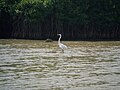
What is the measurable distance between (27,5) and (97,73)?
34.6m

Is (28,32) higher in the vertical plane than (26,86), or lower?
lower

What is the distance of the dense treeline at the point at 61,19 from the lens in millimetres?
48750

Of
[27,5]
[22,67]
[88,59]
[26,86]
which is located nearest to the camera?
[26,86]

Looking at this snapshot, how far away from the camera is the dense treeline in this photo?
48.8 metres

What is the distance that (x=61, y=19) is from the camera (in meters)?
48.8

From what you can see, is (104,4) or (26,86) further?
(104,4)

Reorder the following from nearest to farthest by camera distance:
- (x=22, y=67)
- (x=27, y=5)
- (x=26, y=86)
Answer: (x=26, y=86)
(x=22, y=67)
(x=27, y=5)

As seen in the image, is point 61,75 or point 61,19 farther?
point 61,19

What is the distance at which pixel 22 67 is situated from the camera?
17.7 m

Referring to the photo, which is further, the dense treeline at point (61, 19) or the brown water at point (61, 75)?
the dense treeline at point (61, 19)

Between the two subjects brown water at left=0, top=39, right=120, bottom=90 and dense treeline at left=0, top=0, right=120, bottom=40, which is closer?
→ brown water at left=0, top=39, right=120, bottom=90

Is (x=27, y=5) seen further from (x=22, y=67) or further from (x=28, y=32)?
(x=22, y=67)

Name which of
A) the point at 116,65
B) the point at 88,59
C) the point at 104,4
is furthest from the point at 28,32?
the point at 116,65

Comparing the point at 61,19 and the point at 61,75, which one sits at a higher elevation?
the point at 61,75
